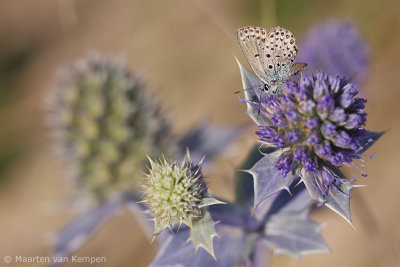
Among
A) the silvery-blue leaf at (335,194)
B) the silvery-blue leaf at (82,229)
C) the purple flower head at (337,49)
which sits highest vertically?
the purple flower head at (337,49)

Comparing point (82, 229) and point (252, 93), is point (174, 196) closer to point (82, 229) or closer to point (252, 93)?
point (252, 93)

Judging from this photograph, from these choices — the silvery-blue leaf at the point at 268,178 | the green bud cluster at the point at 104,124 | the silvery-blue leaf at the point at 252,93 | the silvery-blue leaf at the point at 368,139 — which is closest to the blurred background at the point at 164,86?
the green bud cluster at the point at 104,124

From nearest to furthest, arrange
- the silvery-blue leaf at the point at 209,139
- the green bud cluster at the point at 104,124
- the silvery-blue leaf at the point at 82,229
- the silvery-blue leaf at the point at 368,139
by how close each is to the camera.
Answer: the silvery-blue leaf at the point at 368,139, the silvery-blue leaf at the point at 82,229, the green bud cluster at the point at 104,124, the silvery-blue leaf at the point at 209,139

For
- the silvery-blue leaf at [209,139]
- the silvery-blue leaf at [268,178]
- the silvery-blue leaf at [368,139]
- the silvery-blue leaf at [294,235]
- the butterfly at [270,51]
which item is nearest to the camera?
the silvery-blue leaf at [268,178]

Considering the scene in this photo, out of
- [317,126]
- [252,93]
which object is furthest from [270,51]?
[317,126]

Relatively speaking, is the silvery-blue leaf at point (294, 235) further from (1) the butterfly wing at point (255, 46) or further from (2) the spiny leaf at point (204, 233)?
(1) the butterfly wing at point (255, 46)

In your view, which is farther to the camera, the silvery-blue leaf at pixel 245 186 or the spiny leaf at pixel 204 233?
Answer: the silvery-blue leaf at pixel 245 186

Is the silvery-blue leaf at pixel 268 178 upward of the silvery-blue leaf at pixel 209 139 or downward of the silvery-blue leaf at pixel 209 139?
downward

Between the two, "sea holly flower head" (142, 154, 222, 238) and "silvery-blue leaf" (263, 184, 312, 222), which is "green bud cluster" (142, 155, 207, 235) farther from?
"silvery-blue leaf" (263, 184, 312, 222)
